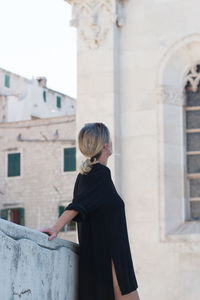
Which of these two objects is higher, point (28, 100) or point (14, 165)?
point (28, 100)

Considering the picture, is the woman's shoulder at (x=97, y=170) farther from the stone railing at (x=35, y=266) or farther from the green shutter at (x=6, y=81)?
the green shutter at (x=6, y=81)

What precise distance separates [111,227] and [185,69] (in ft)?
25.6

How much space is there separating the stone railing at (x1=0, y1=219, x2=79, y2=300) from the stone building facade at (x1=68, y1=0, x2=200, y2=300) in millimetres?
6693

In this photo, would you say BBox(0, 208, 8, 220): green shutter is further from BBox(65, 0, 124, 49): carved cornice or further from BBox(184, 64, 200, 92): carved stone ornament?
BBox(184, 64, 200, 92): carved stone ornament

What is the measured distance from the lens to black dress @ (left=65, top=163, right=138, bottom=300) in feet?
13.3

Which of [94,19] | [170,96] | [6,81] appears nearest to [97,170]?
[170,96]

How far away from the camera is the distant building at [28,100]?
39350 millimetres

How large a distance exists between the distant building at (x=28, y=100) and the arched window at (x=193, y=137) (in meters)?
27.7

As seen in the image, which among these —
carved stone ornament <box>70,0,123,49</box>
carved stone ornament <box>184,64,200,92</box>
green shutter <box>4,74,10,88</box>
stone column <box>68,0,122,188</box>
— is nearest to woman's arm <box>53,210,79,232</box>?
stone column <box>68,0,122,188</box>

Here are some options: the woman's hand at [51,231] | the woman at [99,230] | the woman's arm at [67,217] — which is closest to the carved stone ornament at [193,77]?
the woman at [99,230]

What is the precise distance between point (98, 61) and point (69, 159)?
73.6 ft

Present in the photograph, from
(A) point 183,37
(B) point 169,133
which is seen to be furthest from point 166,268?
(A) point 183,37

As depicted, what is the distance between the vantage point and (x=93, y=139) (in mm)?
4113

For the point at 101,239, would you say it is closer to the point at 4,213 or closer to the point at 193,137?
the point at 193,137
